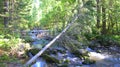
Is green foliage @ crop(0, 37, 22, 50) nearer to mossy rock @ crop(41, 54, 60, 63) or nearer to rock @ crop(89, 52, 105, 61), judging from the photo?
mossy rock @ crop(41, 54, 60, 63)

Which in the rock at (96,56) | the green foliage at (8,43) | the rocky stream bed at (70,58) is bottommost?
the rock at (96,56)

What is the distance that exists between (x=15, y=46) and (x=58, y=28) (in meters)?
5.84

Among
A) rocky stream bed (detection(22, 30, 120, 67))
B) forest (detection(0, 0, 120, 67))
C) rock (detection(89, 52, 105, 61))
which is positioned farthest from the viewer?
rock (detection(89, 52, 105, 61))

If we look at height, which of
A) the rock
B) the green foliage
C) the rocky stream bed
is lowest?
the rock

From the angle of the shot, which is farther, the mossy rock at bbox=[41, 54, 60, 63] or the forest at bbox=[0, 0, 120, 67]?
the mossy rock at bbox=[41, 54, 60, 63]

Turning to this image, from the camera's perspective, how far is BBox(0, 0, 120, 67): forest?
14.8 m

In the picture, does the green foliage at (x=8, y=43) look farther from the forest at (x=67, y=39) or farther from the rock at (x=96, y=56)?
the rock at (x=96, y=56)

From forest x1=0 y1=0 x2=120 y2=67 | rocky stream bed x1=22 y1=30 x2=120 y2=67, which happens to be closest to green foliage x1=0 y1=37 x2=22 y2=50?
forest x1=0 y1=0 x2=120 y2=67

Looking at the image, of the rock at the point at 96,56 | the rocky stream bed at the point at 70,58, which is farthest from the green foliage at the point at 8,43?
the rock at the point at 96,56

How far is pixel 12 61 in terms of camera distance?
41.1ft

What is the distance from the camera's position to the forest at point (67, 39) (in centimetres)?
1480

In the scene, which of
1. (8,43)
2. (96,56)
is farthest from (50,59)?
(96,56)

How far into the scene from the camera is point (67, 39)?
16922mm

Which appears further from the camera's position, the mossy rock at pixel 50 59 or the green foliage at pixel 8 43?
the mossy rock at pixel 50 59
